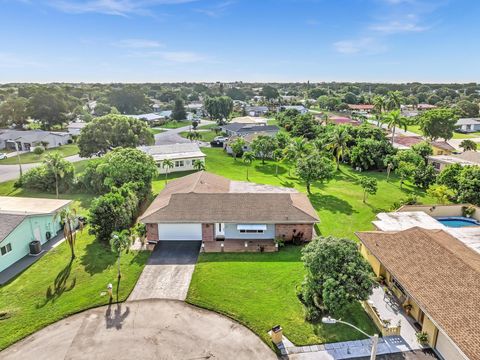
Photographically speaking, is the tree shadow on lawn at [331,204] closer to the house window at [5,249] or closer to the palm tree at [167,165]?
the palm tree at [167,165]

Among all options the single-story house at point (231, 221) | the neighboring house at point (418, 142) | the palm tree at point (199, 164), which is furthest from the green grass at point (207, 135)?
the single-story house at point (231, 221)

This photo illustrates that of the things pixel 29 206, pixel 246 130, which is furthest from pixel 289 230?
pixel 246 130

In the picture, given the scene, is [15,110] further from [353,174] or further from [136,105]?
[353,174]

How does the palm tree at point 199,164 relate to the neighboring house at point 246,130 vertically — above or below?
below

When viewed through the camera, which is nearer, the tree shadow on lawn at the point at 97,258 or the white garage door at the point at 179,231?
the tree shadow on lawn at the point at 97,258

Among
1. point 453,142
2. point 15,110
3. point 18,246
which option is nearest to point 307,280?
point 18,246

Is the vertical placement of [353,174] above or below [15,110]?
below
